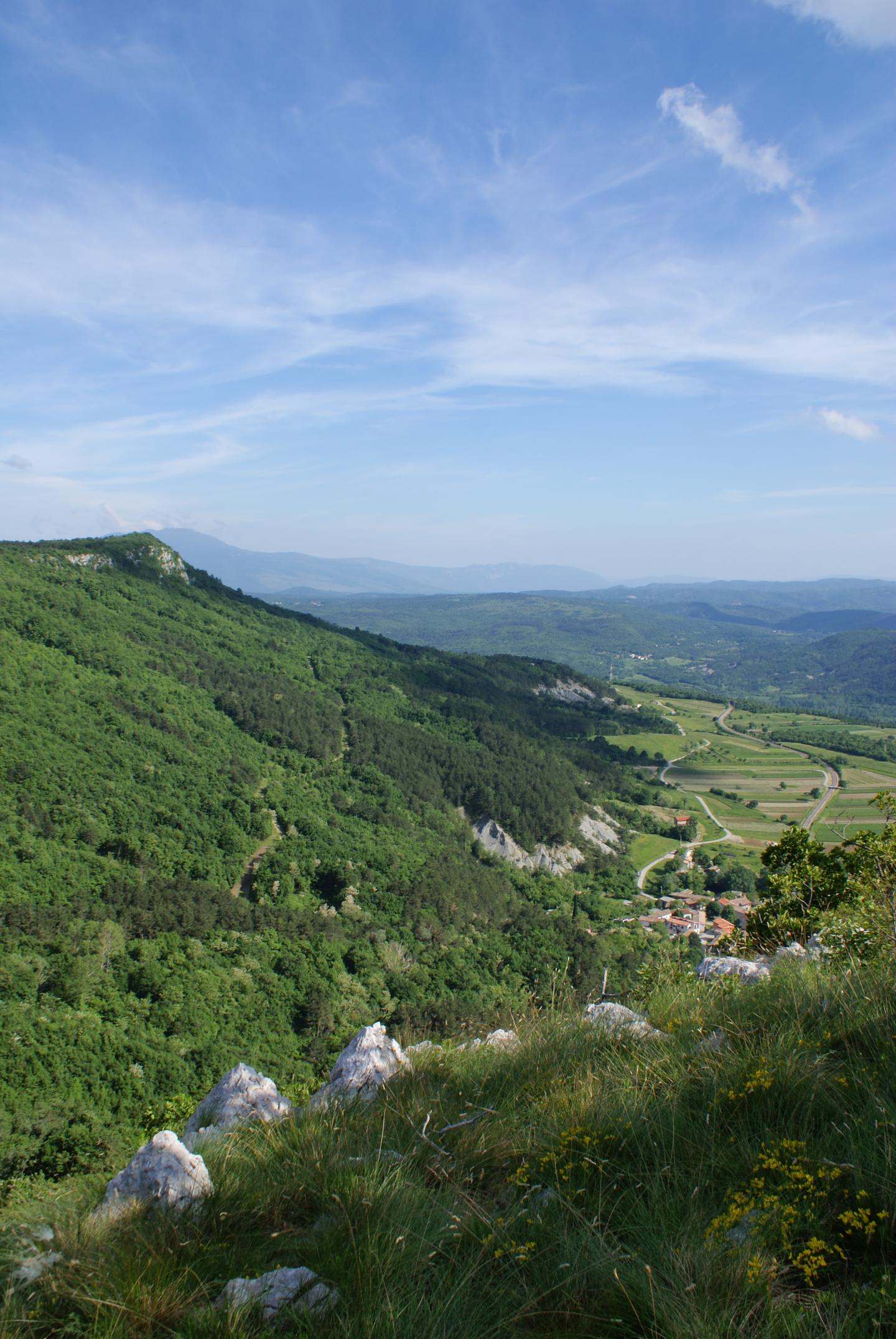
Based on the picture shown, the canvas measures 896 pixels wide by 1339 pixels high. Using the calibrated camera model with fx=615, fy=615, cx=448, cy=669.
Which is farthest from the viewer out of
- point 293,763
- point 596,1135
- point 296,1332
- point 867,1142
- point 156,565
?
point 156,565

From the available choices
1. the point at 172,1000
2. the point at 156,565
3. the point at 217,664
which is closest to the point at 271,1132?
the point at 172,1000

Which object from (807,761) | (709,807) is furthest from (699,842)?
(807,761)

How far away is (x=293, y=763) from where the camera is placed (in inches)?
2215

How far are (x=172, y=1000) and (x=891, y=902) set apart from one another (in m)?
29.9

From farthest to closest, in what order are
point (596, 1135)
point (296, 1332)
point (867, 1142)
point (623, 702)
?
1. point (623, 702)
2. point (596, 1135)
3. point (867, 1142)
4. point (296, 1332)

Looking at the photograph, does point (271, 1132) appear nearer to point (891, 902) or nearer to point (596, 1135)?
point (596, 1135)

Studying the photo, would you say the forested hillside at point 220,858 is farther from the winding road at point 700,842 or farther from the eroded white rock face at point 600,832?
the winding road at point 700,842

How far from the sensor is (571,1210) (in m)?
2.62

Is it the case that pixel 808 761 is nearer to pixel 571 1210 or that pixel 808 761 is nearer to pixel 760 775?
pixel 760 775

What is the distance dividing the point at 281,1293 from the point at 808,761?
3983 inches

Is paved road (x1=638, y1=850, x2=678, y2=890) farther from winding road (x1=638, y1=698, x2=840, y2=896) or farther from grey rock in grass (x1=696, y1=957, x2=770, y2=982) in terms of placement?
grey rock in grass (x1=696, y1=957, x2=770, y2=982)

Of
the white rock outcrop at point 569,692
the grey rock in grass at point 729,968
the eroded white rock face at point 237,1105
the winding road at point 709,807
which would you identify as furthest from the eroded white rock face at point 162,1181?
the white rock outcrop at point 569,692

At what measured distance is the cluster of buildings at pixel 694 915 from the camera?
3688cm

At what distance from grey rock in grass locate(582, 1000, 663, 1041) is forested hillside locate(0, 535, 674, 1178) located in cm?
78
